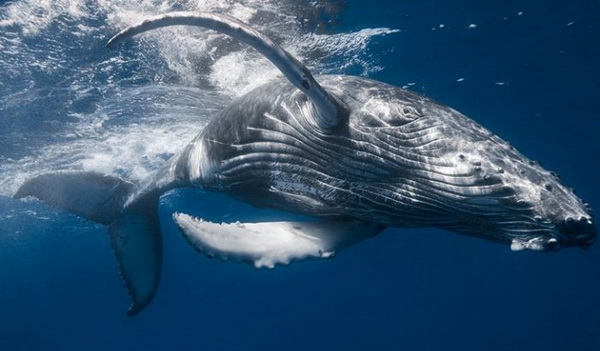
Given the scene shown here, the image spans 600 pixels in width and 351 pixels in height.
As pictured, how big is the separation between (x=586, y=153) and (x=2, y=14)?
33496mm

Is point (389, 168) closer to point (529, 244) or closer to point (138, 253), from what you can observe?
point (529, 244)

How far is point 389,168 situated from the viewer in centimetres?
410

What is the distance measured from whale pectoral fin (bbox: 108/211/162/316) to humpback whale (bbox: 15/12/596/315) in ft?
8.68

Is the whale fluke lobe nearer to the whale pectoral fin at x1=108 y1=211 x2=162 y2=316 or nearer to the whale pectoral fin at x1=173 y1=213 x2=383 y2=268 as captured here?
the whale pectoral fin at x1=173 y1=213 x2=383 y2=268

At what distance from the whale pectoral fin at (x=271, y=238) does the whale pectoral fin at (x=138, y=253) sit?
348 cm

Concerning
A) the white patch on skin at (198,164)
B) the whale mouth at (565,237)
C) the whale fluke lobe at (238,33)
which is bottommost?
the white patch on skin at (198,164)

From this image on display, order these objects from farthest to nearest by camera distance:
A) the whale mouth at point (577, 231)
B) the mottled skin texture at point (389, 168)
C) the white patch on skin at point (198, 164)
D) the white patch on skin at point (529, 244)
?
the white patch on skin at point (198, 164) < the mottled skin texture at point (389, 168) < the white patch on skin at point (529, 244) < the whale mouth at point (577, 231)

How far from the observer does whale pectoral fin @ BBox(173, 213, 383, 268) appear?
4.13 meters

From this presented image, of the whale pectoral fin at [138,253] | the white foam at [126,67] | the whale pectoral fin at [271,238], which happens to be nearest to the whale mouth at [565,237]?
the whale pectoral fin at [271,238]

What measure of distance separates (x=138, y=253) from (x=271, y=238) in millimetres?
4205

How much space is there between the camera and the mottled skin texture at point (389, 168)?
350 centimetres

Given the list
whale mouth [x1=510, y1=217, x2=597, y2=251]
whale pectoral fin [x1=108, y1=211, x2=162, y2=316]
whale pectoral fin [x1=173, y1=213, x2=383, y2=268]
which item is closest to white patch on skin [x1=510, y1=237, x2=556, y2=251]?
whale mouth [x1=510, y1=217, x2=597, y2=251]

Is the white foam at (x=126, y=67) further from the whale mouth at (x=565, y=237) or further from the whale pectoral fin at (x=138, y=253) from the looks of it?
the whale mouth at (x=565, y=237)

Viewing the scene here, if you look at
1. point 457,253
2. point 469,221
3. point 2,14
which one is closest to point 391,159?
point 469,221
